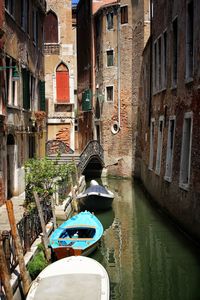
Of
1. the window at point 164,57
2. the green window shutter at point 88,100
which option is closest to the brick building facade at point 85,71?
the green window shutter at point 88,100

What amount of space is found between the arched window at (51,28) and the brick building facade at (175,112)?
422 inches

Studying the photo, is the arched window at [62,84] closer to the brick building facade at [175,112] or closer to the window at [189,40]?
the brick building facade at [175,112]

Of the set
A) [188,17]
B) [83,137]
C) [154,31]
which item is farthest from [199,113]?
[83,137]

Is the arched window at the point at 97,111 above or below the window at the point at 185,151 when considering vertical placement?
above

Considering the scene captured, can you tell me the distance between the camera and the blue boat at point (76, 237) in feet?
30.1

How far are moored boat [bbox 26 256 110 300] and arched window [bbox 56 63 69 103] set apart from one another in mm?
19911

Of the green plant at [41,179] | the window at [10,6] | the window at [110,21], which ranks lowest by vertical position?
the green plant at [41,179]

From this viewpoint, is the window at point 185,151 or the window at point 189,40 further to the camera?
the window at point 185,151

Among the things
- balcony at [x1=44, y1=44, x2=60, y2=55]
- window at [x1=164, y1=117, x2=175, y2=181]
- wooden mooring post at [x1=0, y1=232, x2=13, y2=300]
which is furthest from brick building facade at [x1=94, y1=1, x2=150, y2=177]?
wooden mooring post at [x1=0, y1=232, x2=13, y2=300]

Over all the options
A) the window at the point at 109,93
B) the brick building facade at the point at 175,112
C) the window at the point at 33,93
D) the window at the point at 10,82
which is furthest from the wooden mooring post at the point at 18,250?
the window at the point at 109,93

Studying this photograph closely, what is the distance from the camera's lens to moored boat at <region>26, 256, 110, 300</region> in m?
6.32

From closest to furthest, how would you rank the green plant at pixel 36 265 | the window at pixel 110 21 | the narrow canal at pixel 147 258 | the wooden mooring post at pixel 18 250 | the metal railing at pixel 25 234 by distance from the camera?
1. the metal railing at pixel 25 234
2. the wooden mooring post at pixel 18 250
3. the green plant at pixel 36 265
4. the narrow canal at pixel 147 258
5. the window at pixel 110 21

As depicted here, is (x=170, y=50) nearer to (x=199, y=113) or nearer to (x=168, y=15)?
(x=168, y=15)

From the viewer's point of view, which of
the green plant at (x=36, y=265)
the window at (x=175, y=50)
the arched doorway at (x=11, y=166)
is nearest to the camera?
the green plant at (x=36, y=265)
